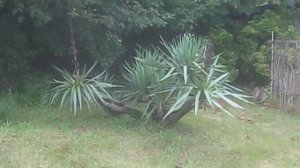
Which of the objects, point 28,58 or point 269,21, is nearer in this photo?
point 28,58

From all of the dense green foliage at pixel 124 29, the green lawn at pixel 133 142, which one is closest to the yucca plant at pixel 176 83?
the green lawn at pixel 133 142

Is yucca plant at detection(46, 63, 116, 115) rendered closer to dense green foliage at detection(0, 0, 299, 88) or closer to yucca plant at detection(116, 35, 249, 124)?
yucca plant at detection(116, 35, 249, 124)

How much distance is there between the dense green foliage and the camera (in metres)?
9.38

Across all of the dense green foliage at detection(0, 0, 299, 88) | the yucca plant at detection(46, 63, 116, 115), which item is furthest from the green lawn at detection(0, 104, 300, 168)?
the dense green foliage at detection(0, 0, 299, 88)

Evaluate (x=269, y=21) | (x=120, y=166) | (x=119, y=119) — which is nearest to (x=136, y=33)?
(x=269, y=21)

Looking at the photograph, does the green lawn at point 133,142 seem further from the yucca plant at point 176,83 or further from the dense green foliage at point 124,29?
the dense green foliage at point 124,29

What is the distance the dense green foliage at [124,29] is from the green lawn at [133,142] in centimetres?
142

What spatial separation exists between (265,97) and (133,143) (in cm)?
459

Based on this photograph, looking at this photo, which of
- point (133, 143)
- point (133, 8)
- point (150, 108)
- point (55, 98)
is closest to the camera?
point (133, 143)

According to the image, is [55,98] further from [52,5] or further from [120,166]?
[120,166]

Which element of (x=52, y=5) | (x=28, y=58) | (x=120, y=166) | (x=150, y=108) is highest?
(x=52, y=5)

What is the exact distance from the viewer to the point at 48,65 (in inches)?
429

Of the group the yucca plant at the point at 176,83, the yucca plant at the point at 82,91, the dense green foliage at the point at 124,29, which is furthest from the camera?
the dense green foliage at the point at 124,29

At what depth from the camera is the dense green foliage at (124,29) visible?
938 centimetres
